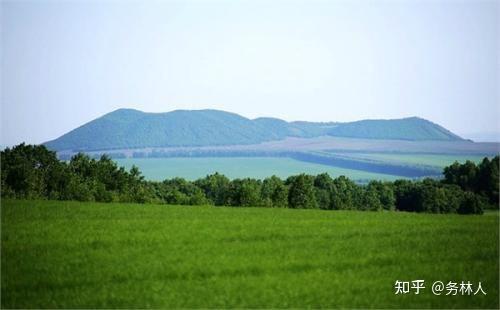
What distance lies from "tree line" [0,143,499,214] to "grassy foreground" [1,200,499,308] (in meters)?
43.1

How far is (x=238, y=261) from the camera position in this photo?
18469 millimetres

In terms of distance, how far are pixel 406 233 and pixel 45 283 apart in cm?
1532

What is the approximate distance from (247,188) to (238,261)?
63.7m

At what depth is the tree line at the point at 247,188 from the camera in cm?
7612

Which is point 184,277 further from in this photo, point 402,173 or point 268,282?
point 402,173

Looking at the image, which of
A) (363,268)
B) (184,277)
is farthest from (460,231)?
(184,277)

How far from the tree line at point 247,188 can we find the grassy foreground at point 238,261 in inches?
1697

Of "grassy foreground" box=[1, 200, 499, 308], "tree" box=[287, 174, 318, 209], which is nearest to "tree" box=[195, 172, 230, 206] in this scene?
"tree" box=[287, 174, 318, 209]

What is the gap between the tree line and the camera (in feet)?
250

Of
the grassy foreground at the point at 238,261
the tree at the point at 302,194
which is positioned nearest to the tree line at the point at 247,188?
the tree at the point at 302,194

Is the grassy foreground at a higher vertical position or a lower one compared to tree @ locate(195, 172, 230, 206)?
higher

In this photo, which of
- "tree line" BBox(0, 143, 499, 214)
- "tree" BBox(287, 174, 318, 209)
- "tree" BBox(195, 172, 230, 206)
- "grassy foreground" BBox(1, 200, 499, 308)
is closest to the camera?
"grassy foreground" BBox(1, 200, 499, 308)

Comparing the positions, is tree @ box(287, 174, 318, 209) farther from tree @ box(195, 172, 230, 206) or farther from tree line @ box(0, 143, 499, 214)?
tree @ box(195, 172, 230, 206)

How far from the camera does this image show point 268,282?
1611 cm
